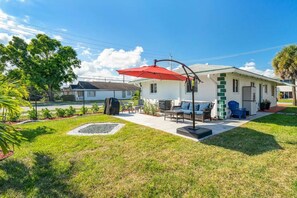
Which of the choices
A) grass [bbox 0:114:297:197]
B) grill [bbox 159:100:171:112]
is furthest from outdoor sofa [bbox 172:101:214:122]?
grass [bbox 0:114:297:197]

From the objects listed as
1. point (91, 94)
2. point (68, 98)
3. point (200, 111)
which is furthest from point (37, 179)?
point (91, 94)

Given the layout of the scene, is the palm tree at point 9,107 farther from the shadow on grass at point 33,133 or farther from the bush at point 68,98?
the bush at point 68,98

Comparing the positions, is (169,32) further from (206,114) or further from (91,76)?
(91,76)

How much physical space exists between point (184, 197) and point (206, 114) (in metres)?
6.34

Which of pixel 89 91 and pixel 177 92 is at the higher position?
pixel 89 91

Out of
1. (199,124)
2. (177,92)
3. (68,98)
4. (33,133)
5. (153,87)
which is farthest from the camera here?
(68,98)

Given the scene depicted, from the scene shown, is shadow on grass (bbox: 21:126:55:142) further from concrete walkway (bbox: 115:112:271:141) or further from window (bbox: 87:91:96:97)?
window (bbox: 87:91:96:97)

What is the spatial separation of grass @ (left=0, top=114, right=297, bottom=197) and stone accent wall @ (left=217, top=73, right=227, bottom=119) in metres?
3.37

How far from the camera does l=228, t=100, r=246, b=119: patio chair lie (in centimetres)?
912

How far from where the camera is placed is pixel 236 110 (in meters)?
9.20

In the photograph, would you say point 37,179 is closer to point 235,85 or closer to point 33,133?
point 33,133

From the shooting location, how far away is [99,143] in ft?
16.7

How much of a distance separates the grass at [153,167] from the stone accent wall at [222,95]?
3368mm

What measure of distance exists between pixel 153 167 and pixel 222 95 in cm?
681
